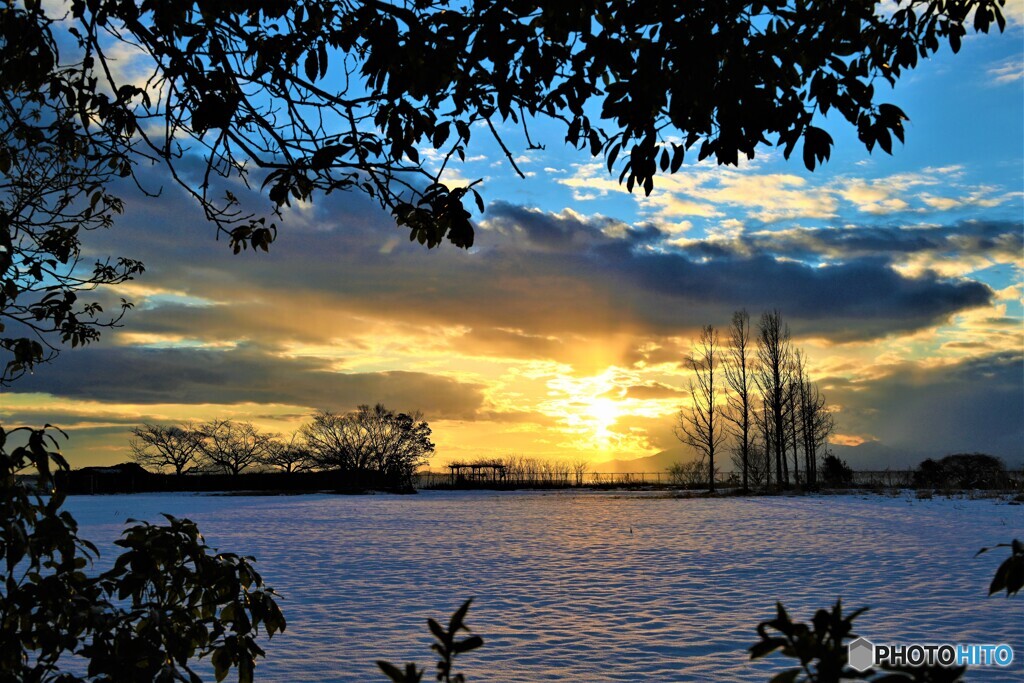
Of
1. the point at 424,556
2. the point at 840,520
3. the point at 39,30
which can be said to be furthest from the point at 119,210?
the point at 840,520

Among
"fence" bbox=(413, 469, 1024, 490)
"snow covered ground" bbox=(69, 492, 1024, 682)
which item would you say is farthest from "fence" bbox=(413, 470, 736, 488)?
"snow covered ground" bbox=(69, 492, 1024, 682)

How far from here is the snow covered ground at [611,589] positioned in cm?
656

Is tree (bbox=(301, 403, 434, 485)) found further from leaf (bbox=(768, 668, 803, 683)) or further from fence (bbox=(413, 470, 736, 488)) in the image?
leaf (bbox=(768, 668, 803, 683))

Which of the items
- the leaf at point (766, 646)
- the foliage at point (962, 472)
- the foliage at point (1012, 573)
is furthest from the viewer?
the foliage at point (962, 472)

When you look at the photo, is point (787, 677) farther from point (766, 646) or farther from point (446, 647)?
point (446, 647)

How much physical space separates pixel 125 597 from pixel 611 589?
287 inches

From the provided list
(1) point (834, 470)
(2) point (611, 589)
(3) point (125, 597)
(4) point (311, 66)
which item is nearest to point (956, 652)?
(2) point (611, 589)

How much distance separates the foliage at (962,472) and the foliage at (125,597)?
137ft

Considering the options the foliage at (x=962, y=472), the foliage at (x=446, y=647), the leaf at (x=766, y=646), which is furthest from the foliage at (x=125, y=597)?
the foliage at (x=962, y=472)

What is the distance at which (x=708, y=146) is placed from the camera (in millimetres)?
3193

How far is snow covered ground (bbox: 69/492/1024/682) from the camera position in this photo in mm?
6559

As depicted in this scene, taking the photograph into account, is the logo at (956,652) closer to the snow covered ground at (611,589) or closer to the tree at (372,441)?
the snow covered ground at (611,589)

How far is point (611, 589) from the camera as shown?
31.9 feet

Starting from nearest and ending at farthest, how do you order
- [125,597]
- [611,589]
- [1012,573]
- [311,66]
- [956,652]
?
[1012,573] → [125,597] → [311,66] → [956,652] → [611,589]
